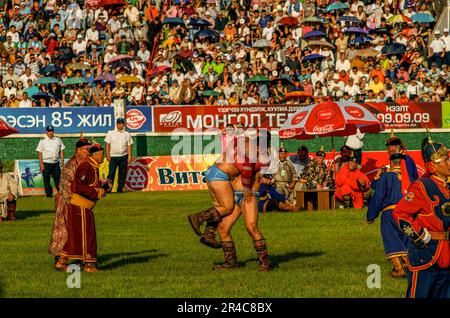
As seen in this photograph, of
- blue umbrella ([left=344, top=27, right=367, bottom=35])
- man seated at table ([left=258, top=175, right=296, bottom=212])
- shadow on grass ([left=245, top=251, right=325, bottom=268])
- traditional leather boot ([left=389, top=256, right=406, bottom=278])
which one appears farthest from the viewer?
blue umbrella ([left=344, top=27, right=367, bottom=35])

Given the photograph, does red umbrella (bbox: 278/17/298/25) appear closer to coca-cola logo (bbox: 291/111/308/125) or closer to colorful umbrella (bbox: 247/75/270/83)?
colorful umbrella (bbox: 247/75/270/83)

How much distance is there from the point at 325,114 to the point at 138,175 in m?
6.66

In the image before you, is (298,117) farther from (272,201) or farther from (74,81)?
(74,81)

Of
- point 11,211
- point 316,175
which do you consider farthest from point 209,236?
point 316,175

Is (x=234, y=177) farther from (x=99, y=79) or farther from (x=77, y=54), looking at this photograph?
(x=77, y=54)

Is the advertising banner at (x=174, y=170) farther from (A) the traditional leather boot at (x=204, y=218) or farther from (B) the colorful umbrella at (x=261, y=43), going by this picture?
(A) the traditional leather boot at (x=204, y=218)

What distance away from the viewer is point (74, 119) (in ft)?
105

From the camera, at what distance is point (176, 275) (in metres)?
15.4

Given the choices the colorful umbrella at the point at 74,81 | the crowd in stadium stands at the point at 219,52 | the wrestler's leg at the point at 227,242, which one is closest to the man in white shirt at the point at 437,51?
the crowd in stadium stands at the point at 219,52

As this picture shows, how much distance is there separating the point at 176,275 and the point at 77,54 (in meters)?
22.8

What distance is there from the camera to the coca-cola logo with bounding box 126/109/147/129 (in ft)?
105

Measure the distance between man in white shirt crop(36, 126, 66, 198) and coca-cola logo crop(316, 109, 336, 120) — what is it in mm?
7341

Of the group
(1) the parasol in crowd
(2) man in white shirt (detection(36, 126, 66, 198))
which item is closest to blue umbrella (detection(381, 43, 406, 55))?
(1) the parasol in crowd
